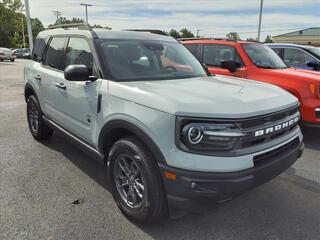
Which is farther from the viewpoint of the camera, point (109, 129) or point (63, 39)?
point (63, 39)

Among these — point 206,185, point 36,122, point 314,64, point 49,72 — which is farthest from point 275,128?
point 314,64

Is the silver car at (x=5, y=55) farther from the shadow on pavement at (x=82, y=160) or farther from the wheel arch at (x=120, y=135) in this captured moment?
the wheel arch at (x=120, y=135)

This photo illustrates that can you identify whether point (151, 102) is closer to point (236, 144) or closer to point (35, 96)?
point (236, 144)

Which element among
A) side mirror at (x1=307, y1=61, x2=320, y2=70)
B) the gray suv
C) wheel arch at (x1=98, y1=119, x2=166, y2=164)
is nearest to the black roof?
the gray suv

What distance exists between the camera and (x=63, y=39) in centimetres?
449

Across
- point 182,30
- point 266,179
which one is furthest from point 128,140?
point 182,30

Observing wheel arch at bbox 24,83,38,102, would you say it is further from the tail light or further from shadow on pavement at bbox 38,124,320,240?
the tail light

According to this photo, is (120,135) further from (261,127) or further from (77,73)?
(261,127)

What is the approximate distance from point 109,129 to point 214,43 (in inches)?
179

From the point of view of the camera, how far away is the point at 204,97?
284 centimetres

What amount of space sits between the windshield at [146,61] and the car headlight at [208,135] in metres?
1.13

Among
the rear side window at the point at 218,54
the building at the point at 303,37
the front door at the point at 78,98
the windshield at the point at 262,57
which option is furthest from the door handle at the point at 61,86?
the building at the point at 303,37

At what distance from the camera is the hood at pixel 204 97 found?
8.55 feet

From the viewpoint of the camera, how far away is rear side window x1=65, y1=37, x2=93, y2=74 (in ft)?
12.4
